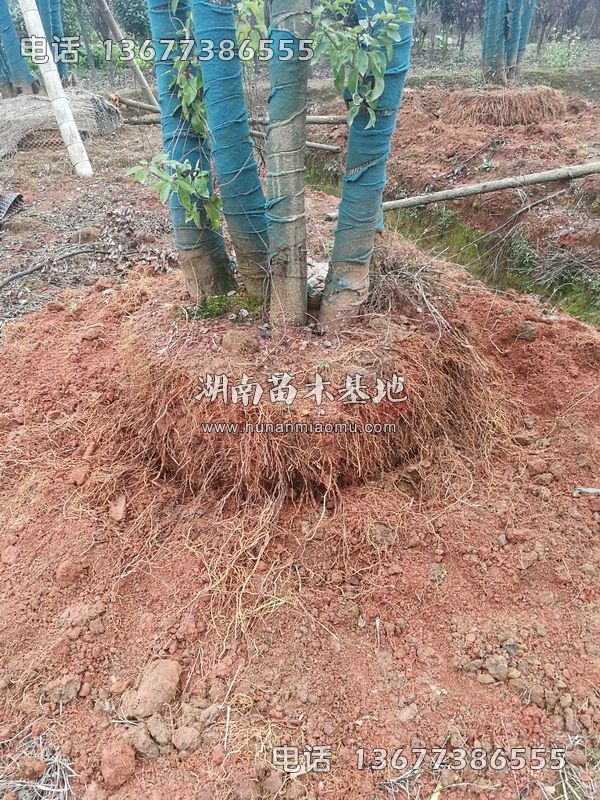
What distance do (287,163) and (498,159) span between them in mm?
4214

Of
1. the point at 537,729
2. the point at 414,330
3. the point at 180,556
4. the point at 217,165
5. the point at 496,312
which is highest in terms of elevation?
the point at 217,165

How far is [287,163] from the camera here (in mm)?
1958

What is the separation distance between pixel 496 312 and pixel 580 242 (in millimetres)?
1663

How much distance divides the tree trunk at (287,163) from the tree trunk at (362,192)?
0.15m

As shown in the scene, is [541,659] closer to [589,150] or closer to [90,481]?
[90,481]

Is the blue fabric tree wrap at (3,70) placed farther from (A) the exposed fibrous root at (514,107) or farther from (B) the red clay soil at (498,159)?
(A) the exposed fibrous root at (514,107)

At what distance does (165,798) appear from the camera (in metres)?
1.41

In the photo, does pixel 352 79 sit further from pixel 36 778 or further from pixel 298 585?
pixel 36 778

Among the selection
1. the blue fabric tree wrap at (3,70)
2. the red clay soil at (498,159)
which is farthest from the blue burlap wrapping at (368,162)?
the blue fabric tree wrap at (3,70)

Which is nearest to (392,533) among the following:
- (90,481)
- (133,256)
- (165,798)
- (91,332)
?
(165,798)

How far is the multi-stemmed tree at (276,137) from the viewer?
1704 mm

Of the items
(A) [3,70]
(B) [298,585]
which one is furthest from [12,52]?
(B) [298,585]

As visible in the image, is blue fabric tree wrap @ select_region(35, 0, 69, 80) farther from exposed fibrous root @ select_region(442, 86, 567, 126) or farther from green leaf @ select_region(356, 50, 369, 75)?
green leaf @ select_region(356, 50, 369, 75)

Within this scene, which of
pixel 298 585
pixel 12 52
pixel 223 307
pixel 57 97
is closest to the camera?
pixel 298 585
